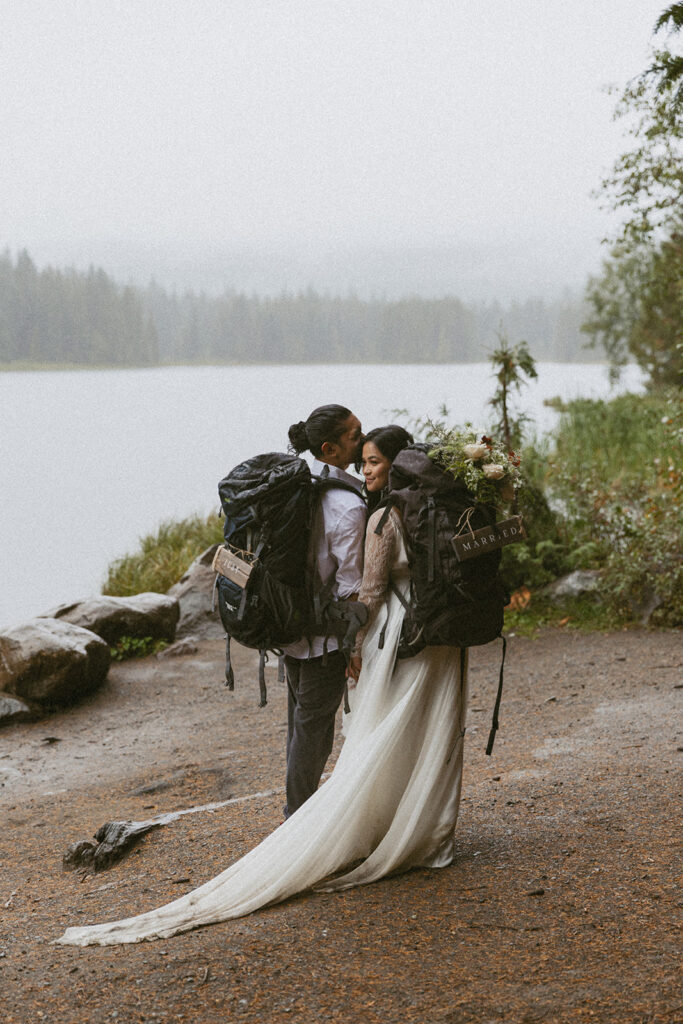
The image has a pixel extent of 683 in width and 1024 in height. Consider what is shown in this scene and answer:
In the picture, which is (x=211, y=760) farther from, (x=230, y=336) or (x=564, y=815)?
(x=230, y=336)

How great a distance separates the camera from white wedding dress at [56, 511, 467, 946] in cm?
359

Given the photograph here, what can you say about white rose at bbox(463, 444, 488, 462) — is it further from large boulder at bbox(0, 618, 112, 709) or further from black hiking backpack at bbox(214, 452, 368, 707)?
large boulder at bbox(0, 618, 112, 709)

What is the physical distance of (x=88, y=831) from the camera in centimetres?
574

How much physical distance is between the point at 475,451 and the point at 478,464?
0.29 ft

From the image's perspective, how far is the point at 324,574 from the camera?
3.81 metres

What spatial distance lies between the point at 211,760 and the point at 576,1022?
444cm

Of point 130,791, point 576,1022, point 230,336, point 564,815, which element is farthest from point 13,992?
point 230,336

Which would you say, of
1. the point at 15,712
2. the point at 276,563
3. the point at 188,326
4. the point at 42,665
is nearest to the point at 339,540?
the point at 276,563

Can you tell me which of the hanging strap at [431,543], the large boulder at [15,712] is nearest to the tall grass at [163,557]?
the large boulder at [15,712]

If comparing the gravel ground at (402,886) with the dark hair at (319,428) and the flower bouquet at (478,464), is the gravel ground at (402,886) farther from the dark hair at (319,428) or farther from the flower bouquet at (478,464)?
the dark hair at (319,428)

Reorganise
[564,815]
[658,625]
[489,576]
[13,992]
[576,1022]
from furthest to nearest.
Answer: [658,625] → [564,815] → [489,576] → [13,992] → [576,1022]

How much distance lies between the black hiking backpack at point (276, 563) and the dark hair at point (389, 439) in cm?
20

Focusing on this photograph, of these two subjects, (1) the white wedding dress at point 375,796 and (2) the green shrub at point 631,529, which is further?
(2) the green shrub at point 631,529

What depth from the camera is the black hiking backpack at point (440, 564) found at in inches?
140
